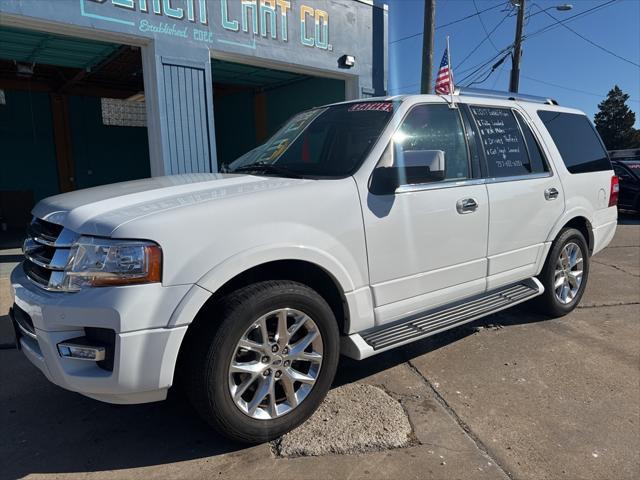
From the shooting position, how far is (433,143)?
3492mm

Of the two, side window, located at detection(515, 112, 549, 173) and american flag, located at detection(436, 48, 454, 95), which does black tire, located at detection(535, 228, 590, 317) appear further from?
american flag, located at detection(436, 48, 454, 95)

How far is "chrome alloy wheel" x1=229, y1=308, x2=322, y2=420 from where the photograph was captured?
8.33ft

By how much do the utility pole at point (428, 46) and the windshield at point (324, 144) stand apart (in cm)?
733

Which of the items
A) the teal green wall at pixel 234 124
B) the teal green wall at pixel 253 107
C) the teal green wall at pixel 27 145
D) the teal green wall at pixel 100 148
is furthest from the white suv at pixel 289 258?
the teal green wall at pixel 100 148

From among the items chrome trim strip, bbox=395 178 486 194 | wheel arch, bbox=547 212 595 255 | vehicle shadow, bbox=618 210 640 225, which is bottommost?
vehicle shadow, bbox=618 210 640 225

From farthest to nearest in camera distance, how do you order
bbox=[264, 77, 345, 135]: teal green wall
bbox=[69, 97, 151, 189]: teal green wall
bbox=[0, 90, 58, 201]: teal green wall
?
1. bbox=[69, 97, 151, 189]: teal green wall
2. bbox=[0, 90, 58, 201]: teal green wall
3. bbox=[264, 77, 345, 135]: teal green wall

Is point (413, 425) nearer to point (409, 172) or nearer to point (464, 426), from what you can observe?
point (464, 426)

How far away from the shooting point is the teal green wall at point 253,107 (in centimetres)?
1173

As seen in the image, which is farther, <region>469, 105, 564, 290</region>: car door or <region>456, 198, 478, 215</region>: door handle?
<region>469, 105, 564, 290</region>: car door

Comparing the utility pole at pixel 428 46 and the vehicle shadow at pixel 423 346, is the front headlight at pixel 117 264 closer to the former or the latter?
the vehicle shadow at pixel 423 346

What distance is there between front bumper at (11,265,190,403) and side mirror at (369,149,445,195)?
4.45 feet

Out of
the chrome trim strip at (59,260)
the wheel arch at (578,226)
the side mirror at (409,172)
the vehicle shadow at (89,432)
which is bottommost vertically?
the vehicle shadow at (89,432)

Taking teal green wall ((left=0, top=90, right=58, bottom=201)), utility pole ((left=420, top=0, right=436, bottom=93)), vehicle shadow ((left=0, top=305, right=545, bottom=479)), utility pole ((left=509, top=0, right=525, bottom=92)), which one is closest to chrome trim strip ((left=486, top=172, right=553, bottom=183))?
vehicle shadow ((left=0, top=305, right=545, bottom=479))

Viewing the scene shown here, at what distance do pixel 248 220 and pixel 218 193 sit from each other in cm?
29
